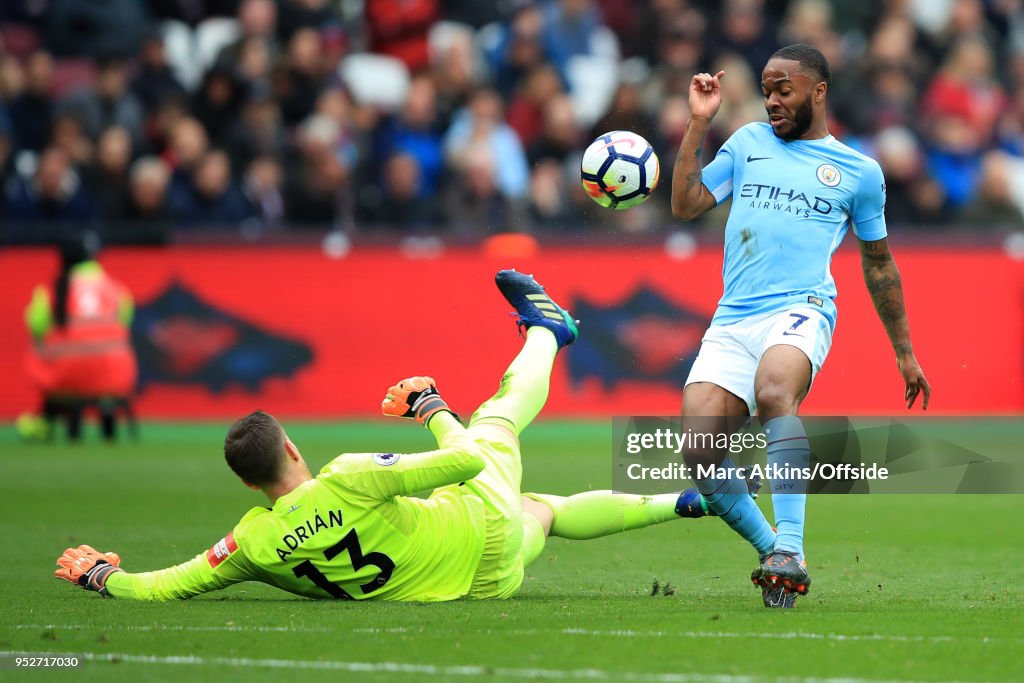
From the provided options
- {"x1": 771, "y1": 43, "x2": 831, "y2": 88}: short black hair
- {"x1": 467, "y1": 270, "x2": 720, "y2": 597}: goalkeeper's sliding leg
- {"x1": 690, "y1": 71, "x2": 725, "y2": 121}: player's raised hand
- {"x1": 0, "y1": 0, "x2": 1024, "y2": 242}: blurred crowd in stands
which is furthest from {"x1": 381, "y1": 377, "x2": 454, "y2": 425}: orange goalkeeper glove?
{"x1": 0, "y1": 0, "x2": 1024, "y2": 242}: blurred crowd in stands

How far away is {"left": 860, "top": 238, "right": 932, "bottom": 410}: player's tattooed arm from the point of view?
7.39 metres

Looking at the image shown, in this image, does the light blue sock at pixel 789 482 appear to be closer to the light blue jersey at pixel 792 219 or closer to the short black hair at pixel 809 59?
the light blue jersey at pixel 792 219

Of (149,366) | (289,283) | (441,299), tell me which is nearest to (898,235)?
(441,299)

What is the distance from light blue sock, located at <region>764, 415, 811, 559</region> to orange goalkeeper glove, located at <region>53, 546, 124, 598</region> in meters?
2.91

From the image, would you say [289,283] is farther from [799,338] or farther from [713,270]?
[799,338]

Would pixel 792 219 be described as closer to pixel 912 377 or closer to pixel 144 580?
pixel 912 377

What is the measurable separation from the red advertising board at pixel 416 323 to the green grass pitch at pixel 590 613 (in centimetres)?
483

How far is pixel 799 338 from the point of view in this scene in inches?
275

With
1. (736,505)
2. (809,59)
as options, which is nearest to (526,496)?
(736,505)

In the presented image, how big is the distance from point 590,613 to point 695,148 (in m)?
2.19

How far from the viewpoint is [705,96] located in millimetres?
7316

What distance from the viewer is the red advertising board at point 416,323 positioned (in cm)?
1597

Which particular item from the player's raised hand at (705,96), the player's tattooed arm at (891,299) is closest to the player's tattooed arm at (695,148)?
the player's raised hand at (705,96)

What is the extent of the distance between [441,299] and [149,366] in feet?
10.2
